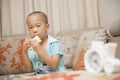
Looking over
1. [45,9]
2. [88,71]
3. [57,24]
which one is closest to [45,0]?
[45,9]

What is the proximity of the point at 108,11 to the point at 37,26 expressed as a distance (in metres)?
1.35

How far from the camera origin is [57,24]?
9.29 feet

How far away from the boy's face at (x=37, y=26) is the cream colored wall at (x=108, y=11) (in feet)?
4.16

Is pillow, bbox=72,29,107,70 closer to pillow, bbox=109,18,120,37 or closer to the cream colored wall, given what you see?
pillow, bbox=109,18,120,37

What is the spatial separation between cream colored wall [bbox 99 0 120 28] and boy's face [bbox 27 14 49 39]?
1.27m

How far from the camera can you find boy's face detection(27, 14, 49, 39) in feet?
5.12

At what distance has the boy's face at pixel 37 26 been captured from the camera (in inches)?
61.5

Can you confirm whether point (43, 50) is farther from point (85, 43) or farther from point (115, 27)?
point (85, 43)

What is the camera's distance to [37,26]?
A: 159 centimetres

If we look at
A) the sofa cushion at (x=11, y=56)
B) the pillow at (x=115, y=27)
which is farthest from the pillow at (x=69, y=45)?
the pillow at (x=115, y=27)

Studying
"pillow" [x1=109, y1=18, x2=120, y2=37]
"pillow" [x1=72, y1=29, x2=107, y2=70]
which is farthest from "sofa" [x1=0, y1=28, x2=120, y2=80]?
"pillow" [x1=109, y1=18, x2=120, y2=37]

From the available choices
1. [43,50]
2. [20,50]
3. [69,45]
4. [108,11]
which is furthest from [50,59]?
[108,11]

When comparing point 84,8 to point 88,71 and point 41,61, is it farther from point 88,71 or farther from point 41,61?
point 88,71

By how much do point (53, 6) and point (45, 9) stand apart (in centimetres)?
10
